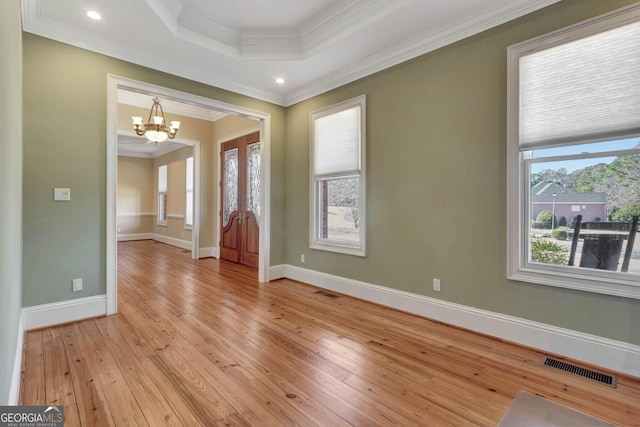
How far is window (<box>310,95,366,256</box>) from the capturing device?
385cm

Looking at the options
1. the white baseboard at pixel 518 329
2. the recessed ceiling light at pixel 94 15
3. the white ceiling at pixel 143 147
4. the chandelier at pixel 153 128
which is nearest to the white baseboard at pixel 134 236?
the white ceiling at pixel 143 147

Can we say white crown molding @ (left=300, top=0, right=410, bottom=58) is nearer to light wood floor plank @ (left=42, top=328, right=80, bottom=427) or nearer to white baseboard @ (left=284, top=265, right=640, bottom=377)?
white baseboard @ (left=284, top=265, right=640, bottom=377)

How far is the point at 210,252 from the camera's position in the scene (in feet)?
22.2

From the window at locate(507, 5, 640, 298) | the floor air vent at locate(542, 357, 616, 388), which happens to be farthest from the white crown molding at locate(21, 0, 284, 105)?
the floor air vent at locate(542, 357, 616, 388)

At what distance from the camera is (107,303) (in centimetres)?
318

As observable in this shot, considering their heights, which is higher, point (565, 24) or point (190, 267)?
point (565, 24)

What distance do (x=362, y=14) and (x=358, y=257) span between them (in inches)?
106

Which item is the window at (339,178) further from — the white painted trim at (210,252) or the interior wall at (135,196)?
the interior wall at (135,196)

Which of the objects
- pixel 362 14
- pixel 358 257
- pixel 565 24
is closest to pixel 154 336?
pixel 358 257

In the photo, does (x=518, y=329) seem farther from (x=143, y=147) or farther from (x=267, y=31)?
(x=143, y=147)

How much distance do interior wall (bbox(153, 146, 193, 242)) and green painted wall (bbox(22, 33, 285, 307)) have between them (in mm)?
4556

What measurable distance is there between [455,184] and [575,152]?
92cm

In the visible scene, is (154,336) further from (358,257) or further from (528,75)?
(528,75)

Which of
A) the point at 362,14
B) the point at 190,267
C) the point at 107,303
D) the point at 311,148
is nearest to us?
the point at 362,14
